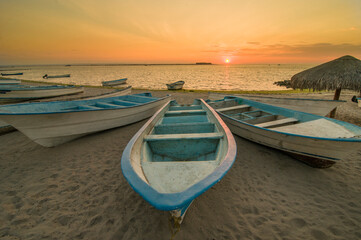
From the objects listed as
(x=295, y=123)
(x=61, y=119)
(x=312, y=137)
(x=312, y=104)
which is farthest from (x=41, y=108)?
(x=312, y=104)

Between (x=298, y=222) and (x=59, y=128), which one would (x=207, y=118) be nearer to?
(x=298, y=222)

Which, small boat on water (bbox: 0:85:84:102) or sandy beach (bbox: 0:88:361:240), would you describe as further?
small boat on water (bbox: 0:85:84:102)

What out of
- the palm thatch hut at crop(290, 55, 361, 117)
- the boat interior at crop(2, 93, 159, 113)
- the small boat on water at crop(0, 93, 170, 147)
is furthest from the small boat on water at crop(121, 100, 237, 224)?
the palm thatch hut at crop(290, 55, 361, 117)

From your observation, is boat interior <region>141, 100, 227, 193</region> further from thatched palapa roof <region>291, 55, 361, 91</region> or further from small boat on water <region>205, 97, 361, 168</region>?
thatched palapa roof <region>291, 55, 361, 91</region>

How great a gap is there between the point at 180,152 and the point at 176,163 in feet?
2.57

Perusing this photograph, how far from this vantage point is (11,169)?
396 centimetres

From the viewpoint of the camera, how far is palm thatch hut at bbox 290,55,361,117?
6.42 m

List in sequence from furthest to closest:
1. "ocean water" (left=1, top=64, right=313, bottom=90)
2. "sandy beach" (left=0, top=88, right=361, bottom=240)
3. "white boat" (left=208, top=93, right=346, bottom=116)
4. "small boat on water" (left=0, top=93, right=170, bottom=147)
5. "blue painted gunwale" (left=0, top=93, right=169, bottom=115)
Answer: "ocean water" (left=1, top=64, right=313, bottom=90), "white boat" (left=208, top=93, right=346, bottom=116), "blue painted gunwale" (left=0, top=93, right=169, bottom=115), "small boat on water" (left=0, top=93, right=170, bottom=147), "sandy beach" (left=0, top=88, right=361, bottom=240)

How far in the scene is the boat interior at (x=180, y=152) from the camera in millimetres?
2111

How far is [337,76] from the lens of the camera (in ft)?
21.8

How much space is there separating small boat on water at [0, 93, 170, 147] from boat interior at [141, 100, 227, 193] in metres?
2.48

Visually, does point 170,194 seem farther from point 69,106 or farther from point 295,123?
point 69,106

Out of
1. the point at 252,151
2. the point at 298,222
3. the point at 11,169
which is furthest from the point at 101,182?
the point at 252,151

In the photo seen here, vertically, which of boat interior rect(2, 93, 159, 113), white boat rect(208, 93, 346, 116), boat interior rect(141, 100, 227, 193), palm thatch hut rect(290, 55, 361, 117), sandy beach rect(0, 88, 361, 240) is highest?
palm thatch hut rect(290, 55, 361, 117)
